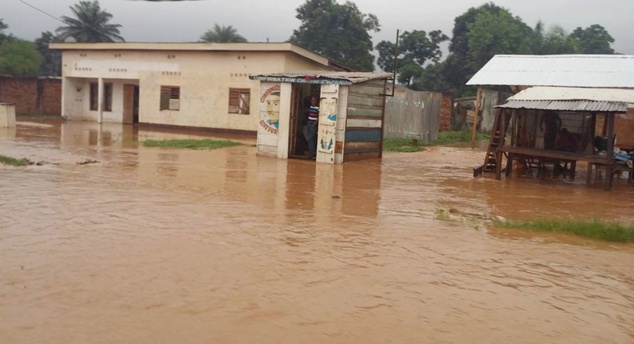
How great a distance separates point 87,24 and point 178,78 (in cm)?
2723

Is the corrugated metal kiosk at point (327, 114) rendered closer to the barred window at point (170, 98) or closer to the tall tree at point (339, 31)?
the barred window at point (170, 98)

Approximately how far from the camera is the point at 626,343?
3914 millimetres

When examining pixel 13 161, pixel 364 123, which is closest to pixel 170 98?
pixel 364 123

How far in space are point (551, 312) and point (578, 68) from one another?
1824cm

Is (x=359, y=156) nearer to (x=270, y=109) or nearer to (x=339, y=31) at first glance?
(x=270, y=109)

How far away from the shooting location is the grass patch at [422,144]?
20391 millimetres

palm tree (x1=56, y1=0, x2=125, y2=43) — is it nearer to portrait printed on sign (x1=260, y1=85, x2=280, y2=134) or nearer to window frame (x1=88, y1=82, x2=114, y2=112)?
window frame (x1=88, y1=82, x2=114, y2=112)

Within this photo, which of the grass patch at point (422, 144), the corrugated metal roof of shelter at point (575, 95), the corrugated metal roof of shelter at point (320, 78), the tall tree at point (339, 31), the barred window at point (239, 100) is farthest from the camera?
the tall tree at point (339, 31)

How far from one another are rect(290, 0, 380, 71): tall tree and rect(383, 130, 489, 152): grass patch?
18805mm

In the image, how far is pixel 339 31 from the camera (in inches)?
1875

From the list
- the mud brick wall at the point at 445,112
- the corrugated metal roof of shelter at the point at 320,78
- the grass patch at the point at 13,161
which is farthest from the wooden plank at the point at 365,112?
the mud brick wall at the point at 445,112

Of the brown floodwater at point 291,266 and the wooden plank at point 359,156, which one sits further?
the wooden plank at point 359,156

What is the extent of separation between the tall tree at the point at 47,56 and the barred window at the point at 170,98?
27.4 meters

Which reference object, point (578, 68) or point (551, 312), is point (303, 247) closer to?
point (551, 312)
